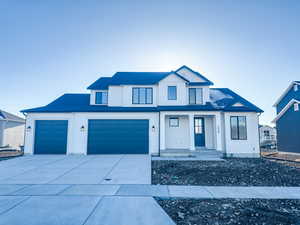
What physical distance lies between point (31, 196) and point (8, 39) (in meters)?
13.1

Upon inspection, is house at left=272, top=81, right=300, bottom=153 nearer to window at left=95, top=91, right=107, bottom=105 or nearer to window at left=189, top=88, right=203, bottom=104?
window at left=189, top=88, right=203, bottom=104

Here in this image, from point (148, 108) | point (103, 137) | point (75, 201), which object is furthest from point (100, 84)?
point (75, 201)

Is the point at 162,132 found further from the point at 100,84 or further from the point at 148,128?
the point at 100,84

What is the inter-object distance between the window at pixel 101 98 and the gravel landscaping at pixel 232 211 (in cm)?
1256

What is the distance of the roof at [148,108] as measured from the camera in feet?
41.0

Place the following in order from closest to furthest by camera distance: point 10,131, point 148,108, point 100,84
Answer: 1. point 148,108
2. point 100,84
3. point 10,131

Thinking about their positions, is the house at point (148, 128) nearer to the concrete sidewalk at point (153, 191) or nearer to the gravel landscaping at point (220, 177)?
the gravel landscaping at point (220, 177)

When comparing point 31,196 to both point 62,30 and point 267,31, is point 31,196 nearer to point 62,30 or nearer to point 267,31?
point 62,30

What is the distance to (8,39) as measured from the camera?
459 inches

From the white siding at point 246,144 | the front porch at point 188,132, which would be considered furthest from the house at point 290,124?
the front porch at point 188,132

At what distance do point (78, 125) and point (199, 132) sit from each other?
34.5 ft

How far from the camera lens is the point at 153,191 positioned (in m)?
5.03

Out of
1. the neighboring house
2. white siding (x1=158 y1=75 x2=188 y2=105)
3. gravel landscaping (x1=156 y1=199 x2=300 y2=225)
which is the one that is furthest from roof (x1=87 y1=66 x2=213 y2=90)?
the neighboring house

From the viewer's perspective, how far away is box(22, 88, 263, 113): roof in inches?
492
